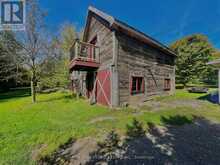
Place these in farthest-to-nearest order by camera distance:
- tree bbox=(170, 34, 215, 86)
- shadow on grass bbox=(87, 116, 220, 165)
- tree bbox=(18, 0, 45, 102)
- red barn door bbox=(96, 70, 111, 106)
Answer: tree bbox=(170, 34, 215, 86) → tree bbox=(18, 0, 45, 102) → red barn door bbox=(96, 70, 111, 106) → shadow on grass bbox=(87, 116, 220, 165)

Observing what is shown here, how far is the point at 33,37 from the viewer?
11102 mm

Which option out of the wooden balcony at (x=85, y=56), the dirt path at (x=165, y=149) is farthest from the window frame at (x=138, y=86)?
the dirt path at (x=165, y=149)

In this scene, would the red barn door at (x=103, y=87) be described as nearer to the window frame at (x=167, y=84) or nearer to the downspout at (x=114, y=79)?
the downspout at (x=114, y=79)

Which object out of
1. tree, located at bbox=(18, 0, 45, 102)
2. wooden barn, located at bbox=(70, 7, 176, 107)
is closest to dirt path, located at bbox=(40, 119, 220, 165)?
wooden barn, located at bbox=(70, 7, 176, 107)

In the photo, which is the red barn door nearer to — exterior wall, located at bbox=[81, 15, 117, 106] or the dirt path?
exterior wall, located at bbox=[81, 15, 117, 106]

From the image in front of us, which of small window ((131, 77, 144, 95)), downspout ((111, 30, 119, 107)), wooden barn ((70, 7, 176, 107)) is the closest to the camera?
downspout ((111, 30, 119, 107))

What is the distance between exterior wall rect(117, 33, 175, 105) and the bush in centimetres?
312

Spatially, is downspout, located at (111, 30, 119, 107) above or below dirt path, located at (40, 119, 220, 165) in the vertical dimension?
above

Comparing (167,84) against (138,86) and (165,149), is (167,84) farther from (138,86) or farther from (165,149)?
(165,149)

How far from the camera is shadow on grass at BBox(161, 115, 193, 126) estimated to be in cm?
540

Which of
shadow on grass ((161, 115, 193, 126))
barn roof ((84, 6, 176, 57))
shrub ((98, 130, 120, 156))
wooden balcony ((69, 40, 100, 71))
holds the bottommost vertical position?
shrub ((98, 130, 120, 156))

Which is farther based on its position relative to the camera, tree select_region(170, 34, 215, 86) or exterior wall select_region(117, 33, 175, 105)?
tree select_region(170, 34, 215, 86)

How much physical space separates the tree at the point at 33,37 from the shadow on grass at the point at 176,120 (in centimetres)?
1073

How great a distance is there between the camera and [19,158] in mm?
3363
